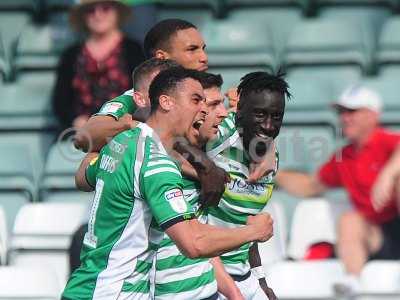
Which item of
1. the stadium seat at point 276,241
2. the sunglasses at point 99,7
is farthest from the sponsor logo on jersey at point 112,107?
the sunglasses at point 99,7

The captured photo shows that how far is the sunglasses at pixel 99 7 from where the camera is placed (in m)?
7.71

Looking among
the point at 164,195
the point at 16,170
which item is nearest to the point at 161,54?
the point at 164,195

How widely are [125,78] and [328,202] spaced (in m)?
1.43

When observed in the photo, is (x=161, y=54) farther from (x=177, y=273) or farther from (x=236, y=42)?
(x=236, y=42)

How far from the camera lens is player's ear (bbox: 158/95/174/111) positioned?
4.61m

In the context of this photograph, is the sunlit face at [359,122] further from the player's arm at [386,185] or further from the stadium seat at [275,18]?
the stadium seat at [275,18]

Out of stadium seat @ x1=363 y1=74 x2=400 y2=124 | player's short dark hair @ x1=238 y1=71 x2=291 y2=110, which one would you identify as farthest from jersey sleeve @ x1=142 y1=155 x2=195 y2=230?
stadium seat @ x1=363 y1=74 x2=400 y2=124

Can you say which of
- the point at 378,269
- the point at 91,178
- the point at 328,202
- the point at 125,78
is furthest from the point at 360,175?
the point at 91,178

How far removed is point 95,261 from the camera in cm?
463

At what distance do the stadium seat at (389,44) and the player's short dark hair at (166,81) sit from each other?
3249 mm

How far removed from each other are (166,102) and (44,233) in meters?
2.45

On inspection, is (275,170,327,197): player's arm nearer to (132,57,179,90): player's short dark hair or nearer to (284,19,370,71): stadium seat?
(284,19,370,71): stadium seat

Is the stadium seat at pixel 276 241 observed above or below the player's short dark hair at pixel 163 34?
below

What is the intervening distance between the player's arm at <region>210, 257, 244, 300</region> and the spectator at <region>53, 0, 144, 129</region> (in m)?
2.37
